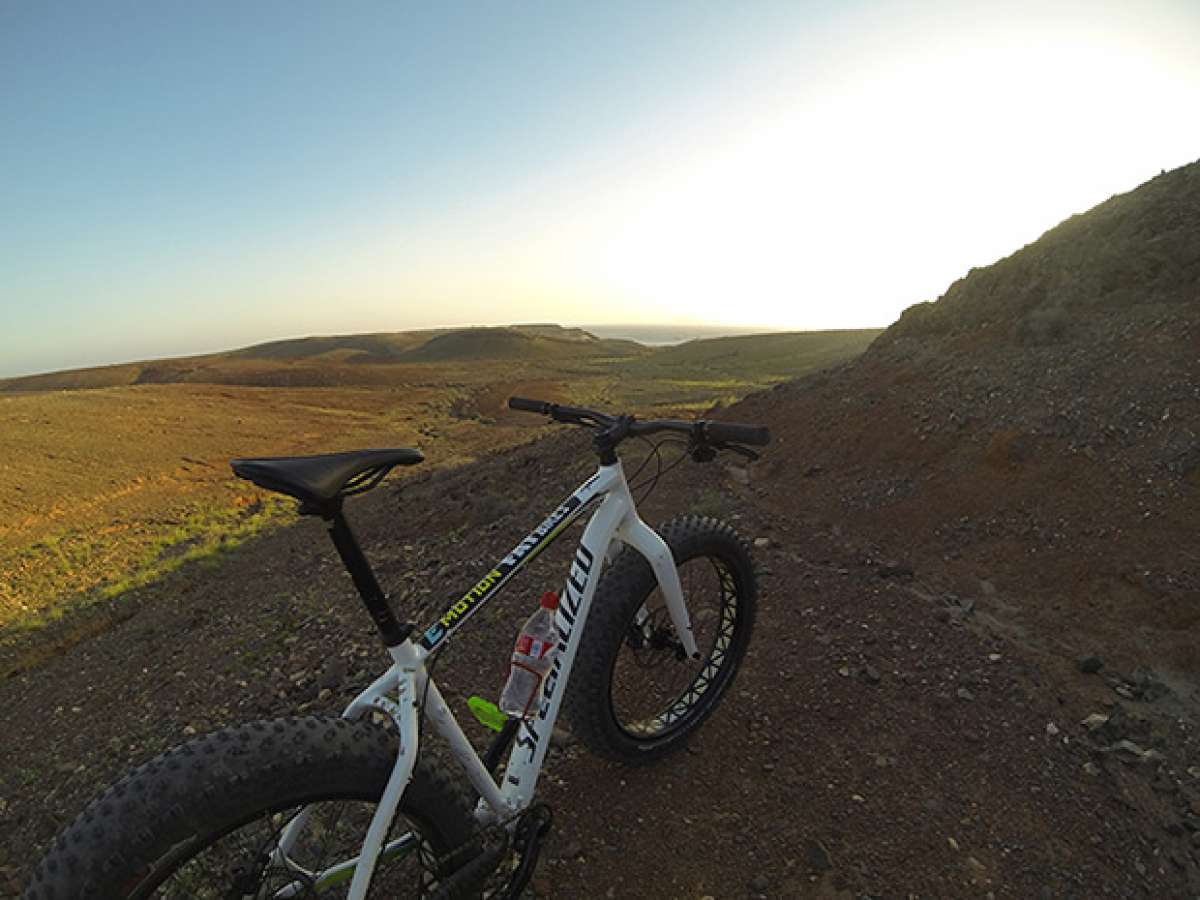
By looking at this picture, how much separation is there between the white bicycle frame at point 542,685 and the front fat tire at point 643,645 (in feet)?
0.39

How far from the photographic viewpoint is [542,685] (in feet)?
8.86

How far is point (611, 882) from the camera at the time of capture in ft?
9.21

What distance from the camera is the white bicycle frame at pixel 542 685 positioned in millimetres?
1862

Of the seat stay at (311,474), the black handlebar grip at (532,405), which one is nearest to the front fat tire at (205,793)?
the seat stay at (311,474)

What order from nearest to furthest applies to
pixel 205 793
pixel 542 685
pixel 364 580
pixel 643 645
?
pixel 205 793
pixel 364 580
pixel 542 685
pixel 643 645

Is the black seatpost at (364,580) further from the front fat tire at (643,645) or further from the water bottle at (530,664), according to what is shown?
the front fat tire at (643,645)

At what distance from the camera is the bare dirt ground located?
2.85m

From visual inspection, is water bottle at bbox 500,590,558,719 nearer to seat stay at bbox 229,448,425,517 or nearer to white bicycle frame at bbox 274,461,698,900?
white bicycle frame at bbox 274,461,698,900

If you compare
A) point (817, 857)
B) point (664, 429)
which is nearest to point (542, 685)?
point (664, 429)

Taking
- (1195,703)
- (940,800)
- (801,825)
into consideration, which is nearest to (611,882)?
(801,825)

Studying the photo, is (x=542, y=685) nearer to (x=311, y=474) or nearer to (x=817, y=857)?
(x=311, y=474)

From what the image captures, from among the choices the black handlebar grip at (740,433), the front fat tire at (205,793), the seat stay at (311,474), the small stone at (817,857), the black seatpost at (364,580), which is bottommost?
the small stone at (817,857)

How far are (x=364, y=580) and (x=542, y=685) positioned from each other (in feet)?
3.51

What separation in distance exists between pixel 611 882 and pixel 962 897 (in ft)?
5.00
